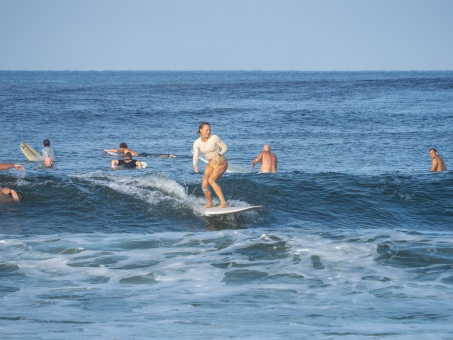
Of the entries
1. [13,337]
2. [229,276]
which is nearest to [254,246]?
[229,276]

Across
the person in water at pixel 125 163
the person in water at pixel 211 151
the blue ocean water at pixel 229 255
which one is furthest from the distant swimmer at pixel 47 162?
the person in water at pixel 211 151

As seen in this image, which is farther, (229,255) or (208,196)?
(208,196)

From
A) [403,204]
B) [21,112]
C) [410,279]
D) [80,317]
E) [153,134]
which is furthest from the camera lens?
[21,112]

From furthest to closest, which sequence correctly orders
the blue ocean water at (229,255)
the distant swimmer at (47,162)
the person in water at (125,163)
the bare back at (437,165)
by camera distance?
the distant swimmer at (47,162), the person in water at (125,163), the bare back at (437,165), the blue ocean water at (229,255)

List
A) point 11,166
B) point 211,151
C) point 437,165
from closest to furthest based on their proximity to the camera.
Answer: point 211,151
point 11,166
point 437,165

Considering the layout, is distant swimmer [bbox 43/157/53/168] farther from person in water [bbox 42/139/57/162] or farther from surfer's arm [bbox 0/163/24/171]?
surfer's arm [bbox 0/163/24/171]

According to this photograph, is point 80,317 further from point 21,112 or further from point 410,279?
point 21,112

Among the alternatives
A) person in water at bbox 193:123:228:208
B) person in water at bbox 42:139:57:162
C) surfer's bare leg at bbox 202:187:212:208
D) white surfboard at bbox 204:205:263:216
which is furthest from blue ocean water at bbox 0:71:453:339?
person in water at bbox 193:123:228:208

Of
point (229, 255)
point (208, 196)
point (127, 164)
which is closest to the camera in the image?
point (229, 255)

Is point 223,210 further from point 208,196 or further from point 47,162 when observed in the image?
point 47,162

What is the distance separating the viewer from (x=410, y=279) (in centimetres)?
1176

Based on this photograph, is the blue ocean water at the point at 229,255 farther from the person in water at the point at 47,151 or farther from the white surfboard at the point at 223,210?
the person in water at the point at 47,151

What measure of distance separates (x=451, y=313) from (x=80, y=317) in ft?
16.5

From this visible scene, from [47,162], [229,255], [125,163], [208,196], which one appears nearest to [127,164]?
[125,163]
